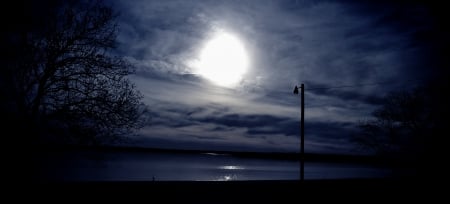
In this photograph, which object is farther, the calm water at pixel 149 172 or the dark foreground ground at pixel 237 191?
the calm water at pixel 149 172

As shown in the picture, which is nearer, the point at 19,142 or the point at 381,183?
the point at 19,142

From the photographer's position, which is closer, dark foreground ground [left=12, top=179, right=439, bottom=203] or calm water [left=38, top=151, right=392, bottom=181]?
dark foreground ground [left=12, top=179, right=439, bottom=203]

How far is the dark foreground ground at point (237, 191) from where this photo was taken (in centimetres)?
704

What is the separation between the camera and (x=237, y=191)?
9227mm

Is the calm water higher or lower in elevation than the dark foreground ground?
lower

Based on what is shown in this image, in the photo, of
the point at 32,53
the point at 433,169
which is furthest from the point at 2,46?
the point at 433,169

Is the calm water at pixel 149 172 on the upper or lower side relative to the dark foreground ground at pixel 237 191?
lower

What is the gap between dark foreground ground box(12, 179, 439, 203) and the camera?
277 inches

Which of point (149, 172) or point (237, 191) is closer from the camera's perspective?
point (237, 191)

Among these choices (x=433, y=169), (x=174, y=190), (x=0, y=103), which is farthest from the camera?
(x=433, y=169)

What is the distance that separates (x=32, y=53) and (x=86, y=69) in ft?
6.60

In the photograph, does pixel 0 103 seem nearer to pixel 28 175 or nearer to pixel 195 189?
pixel 28 175

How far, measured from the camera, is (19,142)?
10312mm

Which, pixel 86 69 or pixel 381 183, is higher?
pixel 86 69
